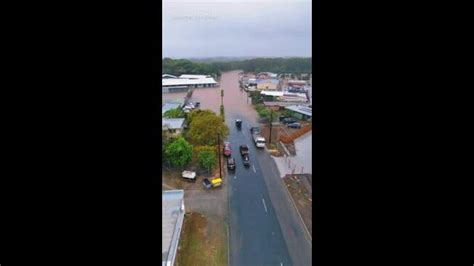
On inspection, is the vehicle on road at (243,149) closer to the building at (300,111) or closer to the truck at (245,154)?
the truck at (245,154)

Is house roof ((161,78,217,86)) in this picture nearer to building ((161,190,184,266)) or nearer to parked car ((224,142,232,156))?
parked car ((224,142,232,156))

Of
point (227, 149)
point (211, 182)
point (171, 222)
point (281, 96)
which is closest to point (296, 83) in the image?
point (281, 96)

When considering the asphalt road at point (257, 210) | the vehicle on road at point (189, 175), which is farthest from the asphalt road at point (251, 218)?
the vehicle on road at point (189, 175)

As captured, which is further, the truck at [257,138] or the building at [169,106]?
the truck at [257,138]

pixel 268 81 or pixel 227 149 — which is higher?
pixel 268 81

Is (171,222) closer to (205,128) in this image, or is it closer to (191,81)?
(205,128)
